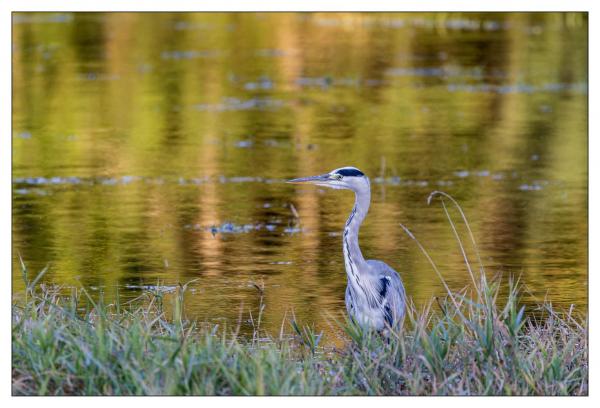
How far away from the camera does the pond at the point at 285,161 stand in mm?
9781

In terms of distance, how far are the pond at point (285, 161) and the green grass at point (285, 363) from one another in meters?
1.18

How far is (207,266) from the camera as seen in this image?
9.85m

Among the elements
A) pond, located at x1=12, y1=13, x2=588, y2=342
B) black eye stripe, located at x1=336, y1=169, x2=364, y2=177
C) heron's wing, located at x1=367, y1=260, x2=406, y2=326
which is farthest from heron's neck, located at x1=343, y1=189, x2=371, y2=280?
pond, located at x1=12, y1=13, x2=588, y2=342

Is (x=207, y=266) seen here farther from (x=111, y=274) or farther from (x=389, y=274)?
(x=389, y=274)

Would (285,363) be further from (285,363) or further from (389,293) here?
(389,293)

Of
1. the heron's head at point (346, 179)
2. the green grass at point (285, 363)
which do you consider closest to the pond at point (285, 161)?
the heron's head at point (346, 179)

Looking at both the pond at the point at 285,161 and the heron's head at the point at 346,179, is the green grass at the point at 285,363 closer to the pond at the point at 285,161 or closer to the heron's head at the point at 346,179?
the heron's head at the point at 346,179

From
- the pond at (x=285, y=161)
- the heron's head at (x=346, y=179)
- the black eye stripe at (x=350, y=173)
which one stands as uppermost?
the black eye stripe at (x=350, y=173)

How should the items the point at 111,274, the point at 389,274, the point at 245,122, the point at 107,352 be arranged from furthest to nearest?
the point at 245,122, the point at 111,274, the point at 389,274, the point at 107,352

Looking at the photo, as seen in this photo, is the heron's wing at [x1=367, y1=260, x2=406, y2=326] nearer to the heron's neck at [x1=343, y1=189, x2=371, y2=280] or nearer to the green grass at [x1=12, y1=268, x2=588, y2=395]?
the heron's neck at [x1=343, y1=189, x2=371, y2=280]

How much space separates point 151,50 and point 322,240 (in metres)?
16.1

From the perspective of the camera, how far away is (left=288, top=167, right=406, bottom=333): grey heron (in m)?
7.29

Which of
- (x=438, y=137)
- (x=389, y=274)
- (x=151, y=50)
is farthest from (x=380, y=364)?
(x=151, y=50)

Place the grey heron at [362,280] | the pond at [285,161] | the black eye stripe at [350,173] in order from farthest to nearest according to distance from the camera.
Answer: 1. the pond at [285,161]
2. the black eye stripe at [350,173]
3. the grey heron at [362,280]
